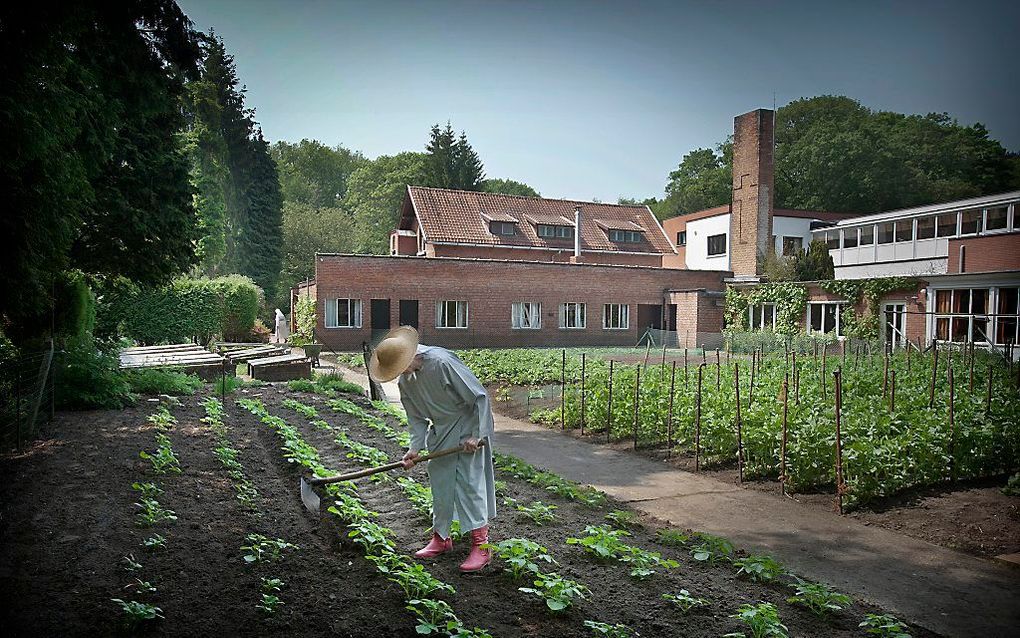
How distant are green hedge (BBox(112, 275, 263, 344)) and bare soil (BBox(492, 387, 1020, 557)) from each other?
2674cm

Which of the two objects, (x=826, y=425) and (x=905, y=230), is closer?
(x=826, y=425)

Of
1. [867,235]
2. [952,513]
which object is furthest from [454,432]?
[867,235]

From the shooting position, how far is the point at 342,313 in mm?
28281

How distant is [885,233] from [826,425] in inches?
1169

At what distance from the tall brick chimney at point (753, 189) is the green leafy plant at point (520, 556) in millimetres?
34665

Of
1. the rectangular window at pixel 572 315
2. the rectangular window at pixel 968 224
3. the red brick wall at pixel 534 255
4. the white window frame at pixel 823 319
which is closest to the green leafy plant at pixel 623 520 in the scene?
the white window frame at pixel 823 319

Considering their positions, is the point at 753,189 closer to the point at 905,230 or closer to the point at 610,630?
the point at 905,230

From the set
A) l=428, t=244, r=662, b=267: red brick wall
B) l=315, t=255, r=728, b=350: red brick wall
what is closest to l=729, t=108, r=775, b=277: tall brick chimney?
l=315, t=255, r=728, b=350: red brick wall

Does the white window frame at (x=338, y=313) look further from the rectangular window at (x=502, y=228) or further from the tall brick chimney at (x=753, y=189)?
the tall brick chimney at (x=753, y=189)

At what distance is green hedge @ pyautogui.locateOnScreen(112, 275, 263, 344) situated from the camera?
2775cm

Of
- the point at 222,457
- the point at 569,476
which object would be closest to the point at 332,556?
the point at 222,457

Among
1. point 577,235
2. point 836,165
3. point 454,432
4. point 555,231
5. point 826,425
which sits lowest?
point 826,425

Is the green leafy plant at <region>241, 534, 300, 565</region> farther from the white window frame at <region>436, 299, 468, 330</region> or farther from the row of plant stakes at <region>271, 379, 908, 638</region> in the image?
the white window frame at <region>436, 299, 468, 330</region>

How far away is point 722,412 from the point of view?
28.8ft
